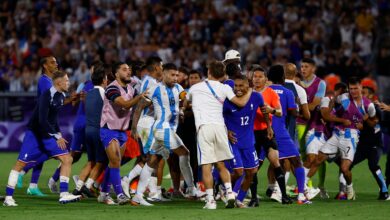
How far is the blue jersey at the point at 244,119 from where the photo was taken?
13.8 meters

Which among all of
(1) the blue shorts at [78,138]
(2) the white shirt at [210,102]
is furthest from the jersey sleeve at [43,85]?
(2) the white shirt at [210,102]

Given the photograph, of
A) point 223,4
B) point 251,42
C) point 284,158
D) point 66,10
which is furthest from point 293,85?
point 66,10

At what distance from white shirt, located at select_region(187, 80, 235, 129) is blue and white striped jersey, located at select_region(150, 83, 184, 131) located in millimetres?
937

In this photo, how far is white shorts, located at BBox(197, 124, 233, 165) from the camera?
1356cm

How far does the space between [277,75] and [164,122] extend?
6.25ft

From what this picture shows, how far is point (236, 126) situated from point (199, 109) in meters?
0.63

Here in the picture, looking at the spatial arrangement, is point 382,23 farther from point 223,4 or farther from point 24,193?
point 24,193

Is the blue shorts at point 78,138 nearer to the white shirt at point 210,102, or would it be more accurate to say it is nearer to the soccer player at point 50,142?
the soccer player at point 50,142

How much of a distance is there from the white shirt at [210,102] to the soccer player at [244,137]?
28 centimetres

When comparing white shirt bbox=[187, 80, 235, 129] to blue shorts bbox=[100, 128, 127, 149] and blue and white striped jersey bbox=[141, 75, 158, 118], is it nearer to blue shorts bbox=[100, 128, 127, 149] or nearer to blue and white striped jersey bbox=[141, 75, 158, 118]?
blue shorts bbox=[100, 128, 127, 149]

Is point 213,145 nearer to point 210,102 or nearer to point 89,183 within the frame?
point 210,102

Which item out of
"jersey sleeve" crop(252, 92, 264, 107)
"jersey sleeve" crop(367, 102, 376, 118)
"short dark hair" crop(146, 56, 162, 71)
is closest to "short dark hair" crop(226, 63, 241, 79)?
"jersey sleeve" crop(252, 92, 264, 107)

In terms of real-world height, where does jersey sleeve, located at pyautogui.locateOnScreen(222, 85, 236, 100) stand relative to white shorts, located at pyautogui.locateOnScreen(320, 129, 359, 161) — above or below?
above

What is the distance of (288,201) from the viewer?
1459 centimetres
